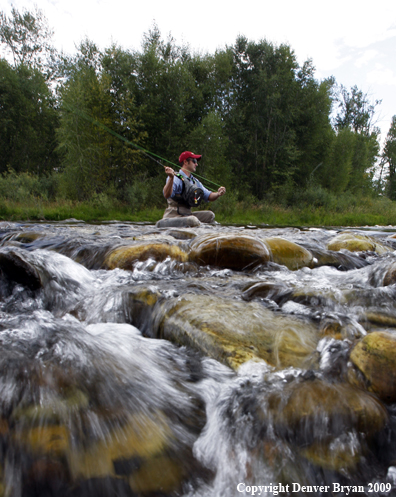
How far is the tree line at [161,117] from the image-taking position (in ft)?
61.9

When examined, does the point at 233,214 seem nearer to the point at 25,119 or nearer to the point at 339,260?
the point at 339,260

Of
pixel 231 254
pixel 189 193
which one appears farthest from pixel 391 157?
pixel 231 254

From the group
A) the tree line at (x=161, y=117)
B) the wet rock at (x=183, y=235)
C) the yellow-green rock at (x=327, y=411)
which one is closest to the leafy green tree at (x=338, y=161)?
the tree line at (x=161, y=117)

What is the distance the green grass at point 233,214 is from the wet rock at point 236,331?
39.6 feet

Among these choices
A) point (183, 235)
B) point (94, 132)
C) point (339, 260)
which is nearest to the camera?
point (339, 260)

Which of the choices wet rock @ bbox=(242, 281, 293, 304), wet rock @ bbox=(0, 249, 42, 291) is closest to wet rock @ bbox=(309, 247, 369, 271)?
wet rock @ bbox=(242, 281, 293, 304)

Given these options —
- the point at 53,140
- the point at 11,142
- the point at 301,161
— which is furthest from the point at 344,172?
the point at 11,142

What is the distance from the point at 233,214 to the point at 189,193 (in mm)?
9295

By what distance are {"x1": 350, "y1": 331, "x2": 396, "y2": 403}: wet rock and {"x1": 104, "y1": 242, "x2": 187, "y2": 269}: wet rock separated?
293cm

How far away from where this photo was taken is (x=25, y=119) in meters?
28.2

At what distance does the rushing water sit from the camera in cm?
132

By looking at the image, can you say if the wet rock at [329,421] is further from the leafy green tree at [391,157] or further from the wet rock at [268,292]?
the leafy green tree at [391,157]

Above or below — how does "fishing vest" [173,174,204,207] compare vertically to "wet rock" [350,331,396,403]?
above

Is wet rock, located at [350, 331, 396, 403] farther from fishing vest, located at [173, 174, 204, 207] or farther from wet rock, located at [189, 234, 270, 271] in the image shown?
fishing vest, located at [173, 174, 204, 207]
